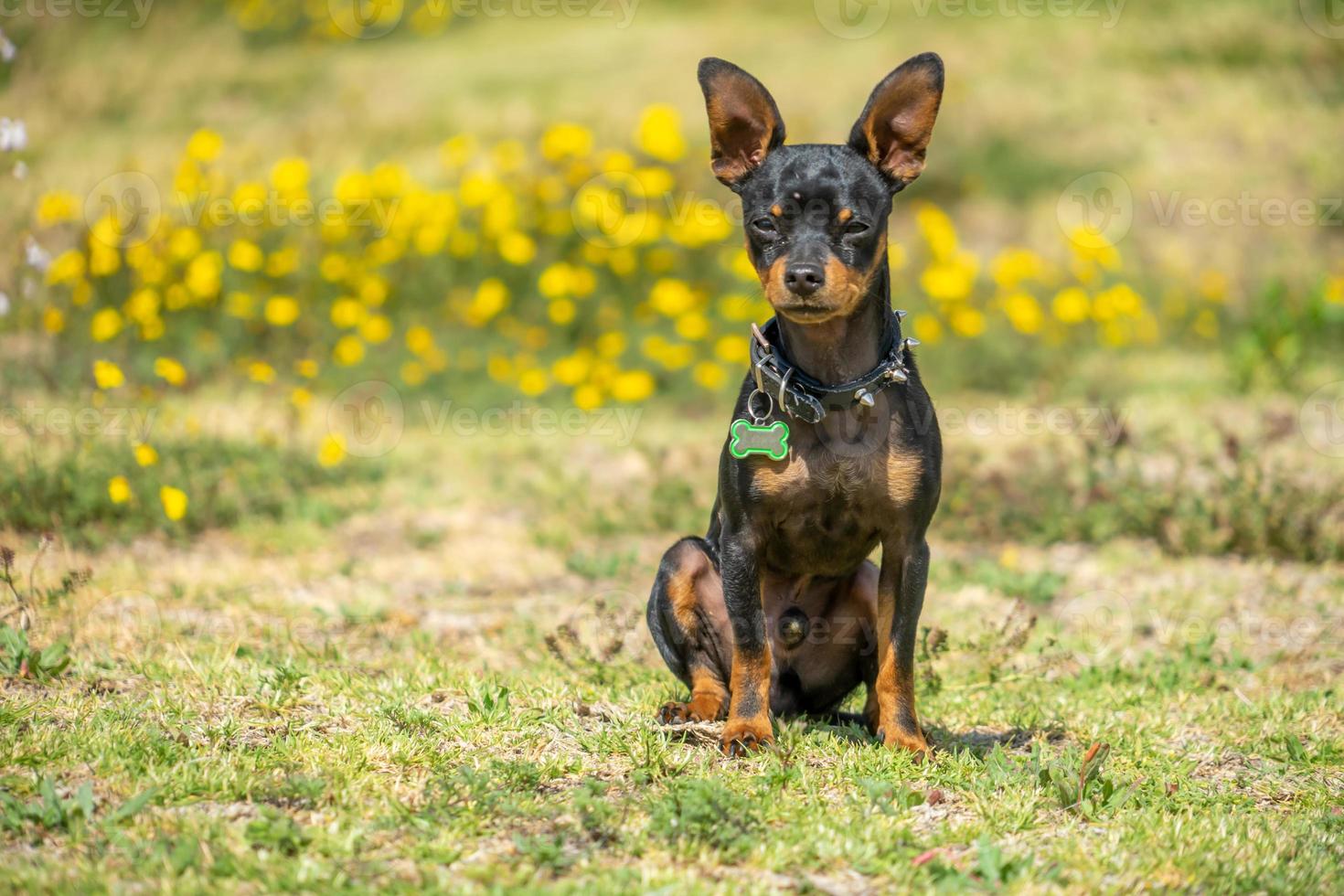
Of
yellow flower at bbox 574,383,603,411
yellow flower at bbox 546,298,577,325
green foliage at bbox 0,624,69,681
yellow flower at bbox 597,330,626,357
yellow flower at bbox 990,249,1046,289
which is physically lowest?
green foliage at bbox 0,624,69,681

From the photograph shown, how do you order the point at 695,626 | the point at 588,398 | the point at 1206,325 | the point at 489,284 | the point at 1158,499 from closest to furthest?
the point at 695,626
the point at 1158,499
the point at 588,398
the point at 489,284
the point at 1206,325

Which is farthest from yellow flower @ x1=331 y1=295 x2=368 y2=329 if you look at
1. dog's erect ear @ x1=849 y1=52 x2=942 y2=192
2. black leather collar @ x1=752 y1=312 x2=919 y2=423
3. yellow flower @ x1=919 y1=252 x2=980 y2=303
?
dog's erect ear @ x1=849 y1=52 x2=942 y2=192

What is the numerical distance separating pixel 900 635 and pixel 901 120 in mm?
1536

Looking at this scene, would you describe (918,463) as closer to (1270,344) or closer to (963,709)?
(963,709)

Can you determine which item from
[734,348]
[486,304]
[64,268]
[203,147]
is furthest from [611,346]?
[64,268]

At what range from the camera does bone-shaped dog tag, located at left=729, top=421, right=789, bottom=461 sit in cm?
387

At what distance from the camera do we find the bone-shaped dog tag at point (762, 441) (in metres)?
3.87

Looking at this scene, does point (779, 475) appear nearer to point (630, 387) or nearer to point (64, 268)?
point (630, 387)

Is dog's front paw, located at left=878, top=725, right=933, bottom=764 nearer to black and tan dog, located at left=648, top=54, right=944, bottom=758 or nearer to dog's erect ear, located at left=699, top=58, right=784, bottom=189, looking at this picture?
black and tan dog, located at left=648, top=54, right=944, bottom=758

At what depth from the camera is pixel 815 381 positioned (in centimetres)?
396

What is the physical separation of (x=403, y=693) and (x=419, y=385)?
231 inches

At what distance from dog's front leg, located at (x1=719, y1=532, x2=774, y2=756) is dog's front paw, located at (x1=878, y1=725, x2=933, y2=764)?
1.15 feet

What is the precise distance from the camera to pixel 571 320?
33.9ft

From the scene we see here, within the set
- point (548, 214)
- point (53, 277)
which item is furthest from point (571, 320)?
point (53, 277)
